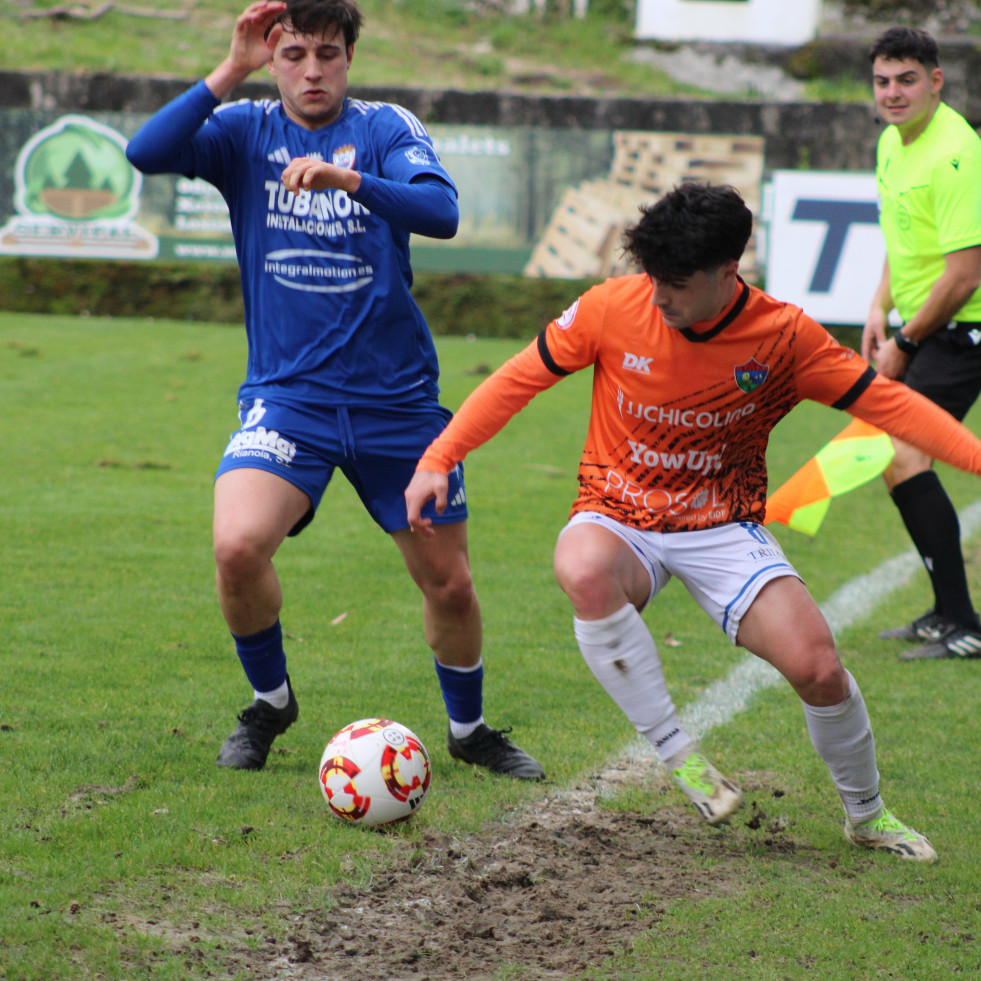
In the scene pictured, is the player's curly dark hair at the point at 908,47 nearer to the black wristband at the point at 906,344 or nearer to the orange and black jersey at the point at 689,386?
the black wristband at the point at 906,344

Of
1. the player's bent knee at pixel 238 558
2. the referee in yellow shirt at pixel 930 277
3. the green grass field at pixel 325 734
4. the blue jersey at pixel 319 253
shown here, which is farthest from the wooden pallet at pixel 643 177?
the player's bent knee at pixel 238 558

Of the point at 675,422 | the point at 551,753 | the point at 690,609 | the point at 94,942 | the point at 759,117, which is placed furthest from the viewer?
the point at 759,117

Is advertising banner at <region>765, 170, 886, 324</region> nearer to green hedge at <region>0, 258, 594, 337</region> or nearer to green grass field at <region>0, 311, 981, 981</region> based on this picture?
green hedge at <region>0, 258, 594, 337</region>

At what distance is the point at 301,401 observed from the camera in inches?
144

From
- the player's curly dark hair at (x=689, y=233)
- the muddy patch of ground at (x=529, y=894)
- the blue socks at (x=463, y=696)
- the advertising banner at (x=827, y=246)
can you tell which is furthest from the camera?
the advertising banner at (x=827, y=246)

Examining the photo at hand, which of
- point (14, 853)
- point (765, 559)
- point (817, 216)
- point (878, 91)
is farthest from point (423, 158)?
point (817, 216)

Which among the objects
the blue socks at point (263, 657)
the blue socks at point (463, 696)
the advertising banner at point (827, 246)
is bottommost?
the advertising banner at point (827, 246)

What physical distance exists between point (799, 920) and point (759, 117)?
13.9 metres

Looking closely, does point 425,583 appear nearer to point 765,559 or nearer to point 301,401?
point 301,401

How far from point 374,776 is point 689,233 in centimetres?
167

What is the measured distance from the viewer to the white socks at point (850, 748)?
3158mm

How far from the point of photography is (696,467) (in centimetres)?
338

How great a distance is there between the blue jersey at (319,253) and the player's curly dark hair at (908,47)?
240cm

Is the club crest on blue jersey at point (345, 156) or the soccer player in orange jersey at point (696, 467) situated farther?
the club crest on blue jersey at point (345, 156)
